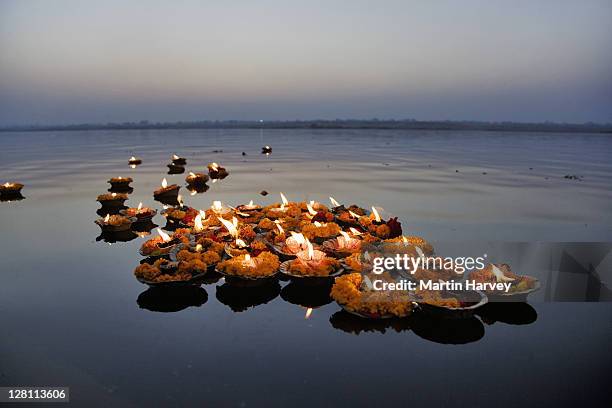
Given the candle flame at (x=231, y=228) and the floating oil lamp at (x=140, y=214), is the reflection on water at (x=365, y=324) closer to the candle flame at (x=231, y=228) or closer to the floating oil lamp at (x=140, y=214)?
the candle flame at (x=231, y=228)

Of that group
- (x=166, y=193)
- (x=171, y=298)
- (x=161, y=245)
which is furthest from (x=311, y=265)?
(x=166, y=193)

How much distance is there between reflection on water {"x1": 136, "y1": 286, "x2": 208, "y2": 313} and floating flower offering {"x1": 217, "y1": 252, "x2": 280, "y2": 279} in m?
0.77

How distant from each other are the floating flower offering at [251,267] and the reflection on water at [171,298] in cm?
77

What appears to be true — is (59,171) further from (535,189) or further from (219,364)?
(535,189)

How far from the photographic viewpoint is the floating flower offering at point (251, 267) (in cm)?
881

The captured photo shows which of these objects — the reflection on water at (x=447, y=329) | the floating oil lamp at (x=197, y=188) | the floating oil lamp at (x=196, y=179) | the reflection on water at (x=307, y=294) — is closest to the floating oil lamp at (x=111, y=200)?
the floating oil lamp at (x=197, y=188)

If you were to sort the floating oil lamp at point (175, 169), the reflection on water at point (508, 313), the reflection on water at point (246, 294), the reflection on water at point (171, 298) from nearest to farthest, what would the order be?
the reflection on water at point (508, 313)
the reflection on water at point (171, 298)
the reflection on water at point (246, 294)
the floating oil lamp at point (175, 169)

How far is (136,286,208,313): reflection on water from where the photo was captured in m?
8.30

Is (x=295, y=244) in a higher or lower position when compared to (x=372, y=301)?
higher

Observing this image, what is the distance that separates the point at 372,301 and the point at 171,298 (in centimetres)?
445

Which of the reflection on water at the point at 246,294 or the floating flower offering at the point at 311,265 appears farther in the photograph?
the floating flower offering at the point at 311,265

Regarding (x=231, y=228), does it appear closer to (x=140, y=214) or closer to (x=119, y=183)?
(x=140, y=214)

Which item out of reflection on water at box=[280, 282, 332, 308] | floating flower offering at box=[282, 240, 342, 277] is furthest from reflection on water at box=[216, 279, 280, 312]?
floating flower offering at box=[282, 240, 342, 277]

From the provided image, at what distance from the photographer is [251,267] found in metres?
8.91
